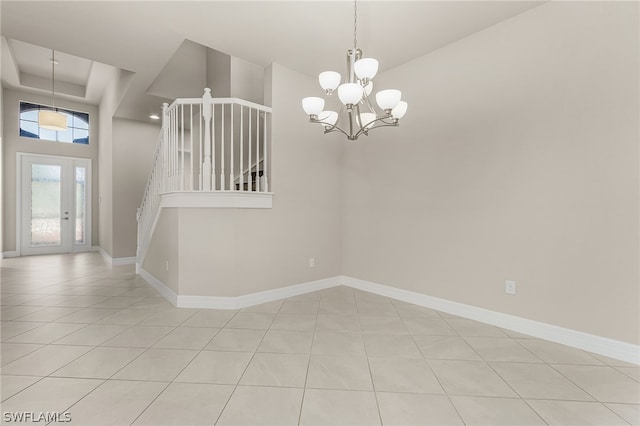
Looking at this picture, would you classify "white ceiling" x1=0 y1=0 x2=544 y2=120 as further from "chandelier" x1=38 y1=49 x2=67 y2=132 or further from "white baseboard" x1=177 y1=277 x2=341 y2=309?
"white baseboard" x1=177 y1=277 x2=341 y2=309

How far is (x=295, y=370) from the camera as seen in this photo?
2035mm

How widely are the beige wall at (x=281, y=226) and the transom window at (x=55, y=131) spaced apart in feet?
17.1

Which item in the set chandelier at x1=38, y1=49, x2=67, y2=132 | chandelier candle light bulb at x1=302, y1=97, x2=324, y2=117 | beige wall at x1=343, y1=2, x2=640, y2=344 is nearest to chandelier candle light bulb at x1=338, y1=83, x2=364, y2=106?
chandelier candle light bulb at x1=302, y1=97, x2=324, y2=117

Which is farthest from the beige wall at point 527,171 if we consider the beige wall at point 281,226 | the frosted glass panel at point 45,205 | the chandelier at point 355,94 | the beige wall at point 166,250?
the frosted glass panel at point 45,205

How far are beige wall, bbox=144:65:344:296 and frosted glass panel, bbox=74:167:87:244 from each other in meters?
4.57

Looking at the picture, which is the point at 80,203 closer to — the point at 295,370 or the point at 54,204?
the point at 54,204

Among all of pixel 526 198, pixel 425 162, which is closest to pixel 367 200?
pixel 425 162

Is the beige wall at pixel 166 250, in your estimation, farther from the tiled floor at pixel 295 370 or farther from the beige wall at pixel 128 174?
the beige wall at pixel 128 174

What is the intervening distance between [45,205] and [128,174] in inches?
107

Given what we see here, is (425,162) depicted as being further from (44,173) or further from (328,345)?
(44,173)

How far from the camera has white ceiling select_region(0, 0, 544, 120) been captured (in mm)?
2668

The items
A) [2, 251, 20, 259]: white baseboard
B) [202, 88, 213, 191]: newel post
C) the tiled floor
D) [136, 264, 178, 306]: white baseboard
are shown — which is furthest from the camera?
[2, 251, 20, 259]: white baseboard

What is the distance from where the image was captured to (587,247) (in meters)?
2.36

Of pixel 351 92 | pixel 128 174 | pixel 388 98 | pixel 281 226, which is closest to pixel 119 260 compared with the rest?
pixel 128 174
